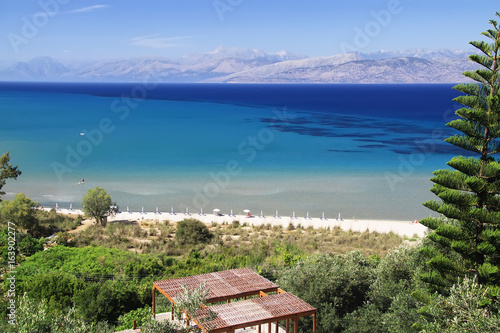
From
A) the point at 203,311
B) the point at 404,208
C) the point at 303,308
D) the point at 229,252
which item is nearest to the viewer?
the point at 203,311

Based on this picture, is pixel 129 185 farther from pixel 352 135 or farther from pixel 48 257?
pixel 352 135

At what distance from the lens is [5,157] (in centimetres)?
1906

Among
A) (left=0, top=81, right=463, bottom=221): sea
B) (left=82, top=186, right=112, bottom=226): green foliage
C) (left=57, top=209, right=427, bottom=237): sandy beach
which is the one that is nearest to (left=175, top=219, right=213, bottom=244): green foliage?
(left=57, top=209, right=427, bottom=237): sandy beach

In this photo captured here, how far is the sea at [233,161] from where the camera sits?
23.9 m

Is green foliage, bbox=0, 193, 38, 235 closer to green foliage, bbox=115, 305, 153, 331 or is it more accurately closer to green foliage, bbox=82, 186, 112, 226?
green foliage, bbox=82, 186, 112, 226

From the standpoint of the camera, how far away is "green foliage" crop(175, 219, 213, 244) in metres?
16.1

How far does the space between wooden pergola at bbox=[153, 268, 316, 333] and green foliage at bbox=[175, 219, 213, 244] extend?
6461 millimetres

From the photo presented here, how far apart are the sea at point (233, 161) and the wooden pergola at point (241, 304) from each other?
41.4 ft

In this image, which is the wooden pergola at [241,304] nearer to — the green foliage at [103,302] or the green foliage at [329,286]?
the green foliage at [329,286]

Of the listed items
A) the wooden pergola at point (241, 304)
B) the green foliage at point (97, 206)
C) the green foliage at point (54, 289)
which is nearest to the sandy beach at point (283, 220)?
the green foliage at point (97, 206)

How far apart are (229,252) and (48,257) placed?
515 centimetres

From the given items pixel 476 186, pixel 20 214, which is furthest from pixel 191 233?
pixel 476 186

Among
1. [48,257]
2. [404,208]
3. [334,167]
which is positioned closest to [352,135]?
[334,167]

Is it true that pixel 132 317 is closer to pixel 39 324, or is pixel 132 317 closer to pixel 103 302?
pixel 103 302
